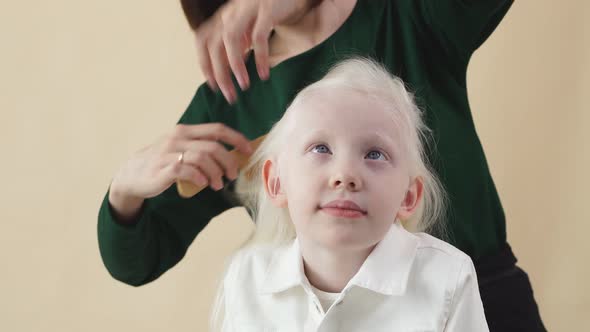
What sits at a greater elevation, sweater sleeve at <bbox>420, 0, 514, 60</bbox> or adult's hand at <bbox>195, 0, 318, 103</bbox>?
adult's hand at <bbox>195, 0, 318, 103</bbox>

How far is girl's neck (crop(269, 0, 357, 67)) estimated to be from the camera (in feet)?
3.39

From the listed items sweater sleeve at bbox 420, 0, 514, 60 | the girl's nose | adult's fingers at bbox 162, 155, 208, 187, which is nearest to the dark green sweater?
sweater sleeve at bbox 420, 0, 514, 60

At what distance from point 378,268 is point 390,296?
29mm

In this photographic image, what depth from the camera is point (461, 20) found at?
0.95m

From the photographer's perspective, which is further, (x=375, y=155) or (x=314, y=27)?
(x=314, y=27)

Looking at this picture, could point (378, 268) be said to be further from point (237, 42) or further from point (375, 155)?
point (237, 42)

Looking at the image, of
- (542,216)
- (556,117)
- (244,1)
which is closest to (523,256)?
(542,216)

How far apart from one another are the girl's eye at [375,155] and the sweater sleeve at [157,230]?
0.33 m

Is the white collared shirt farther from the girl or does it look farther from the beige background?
the beige background

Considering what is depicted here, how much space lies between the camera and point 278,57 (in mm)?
1060

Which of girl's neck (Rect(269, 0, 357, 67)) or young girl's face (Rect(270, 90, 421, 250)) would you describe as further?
girl's neck (Rect(269, 0, 357, 67))

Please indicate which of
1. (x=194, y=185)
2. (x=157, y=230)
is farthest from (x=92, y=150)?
(x=194, y=185)

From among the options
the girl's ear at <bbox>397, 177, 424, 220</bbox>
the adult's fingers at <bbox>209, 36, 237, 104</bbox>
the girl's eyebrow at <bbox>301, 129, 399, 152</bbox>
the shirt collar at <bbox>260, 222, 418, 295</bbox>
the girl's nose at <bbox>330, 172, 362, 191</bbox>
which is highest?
the adult's fingers at <bbox>209, 36, 237, 104</bbox>

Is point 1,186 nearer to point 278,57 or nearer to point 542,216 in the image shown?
point 278,57
